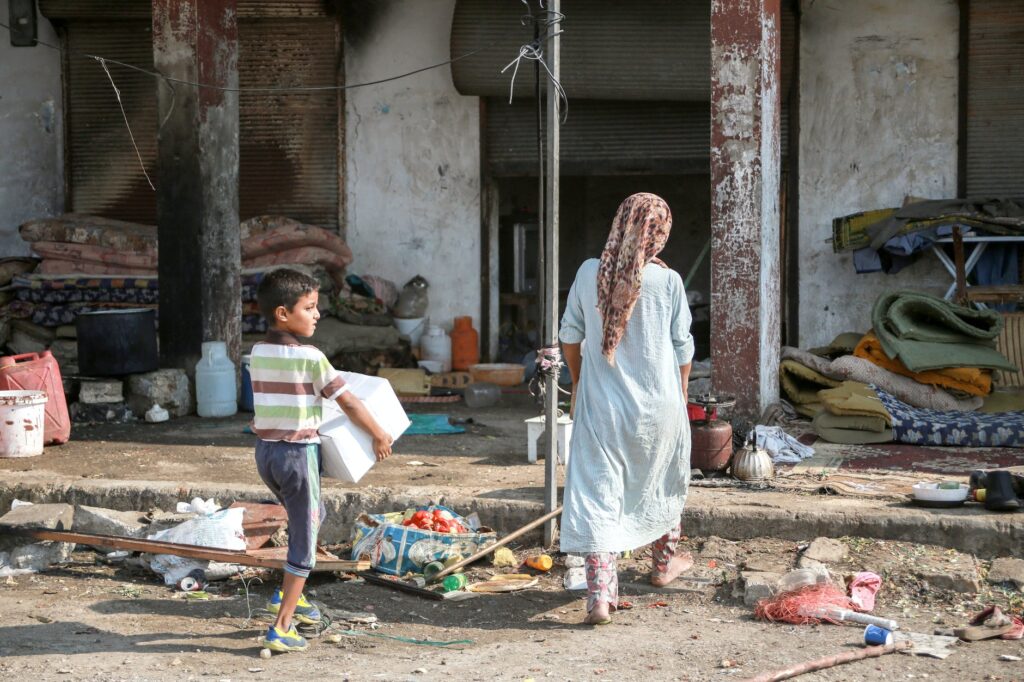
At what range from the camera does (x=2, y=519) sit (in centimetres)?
605

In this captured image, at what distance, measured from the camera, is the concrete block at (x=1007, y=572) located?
17.7 feet

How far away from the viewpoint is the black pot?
929 cm

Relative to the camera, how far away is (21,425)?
309 inches

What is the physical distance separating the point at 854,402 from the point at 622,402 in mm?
3527

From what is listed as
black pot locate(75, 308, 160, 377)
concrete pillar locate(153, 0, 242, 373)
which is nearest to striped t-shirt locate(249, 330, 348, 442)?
black pot locate(75, 308, 160, 377)

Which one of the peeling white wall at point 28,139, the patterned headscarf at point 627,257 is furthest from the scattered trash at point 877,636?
the peeling white wall at point 28,139

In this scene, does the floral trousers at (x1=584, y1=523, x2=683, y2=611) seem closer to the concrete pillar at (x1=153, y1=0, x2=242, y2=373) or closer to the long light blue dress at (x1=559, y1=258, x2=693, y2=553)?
the long light blue dress at (x1=559, y1=258, x2=693, y2=553)

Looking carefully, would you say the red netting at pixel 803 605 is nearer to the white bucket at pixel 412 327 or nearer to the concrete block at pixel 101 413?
the concrete block at pixel 101 413

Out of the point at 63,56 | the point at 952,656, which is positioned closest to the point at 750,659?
the point at 952,656

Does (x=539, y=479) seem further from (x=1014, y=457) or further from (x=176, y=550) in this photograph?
(x=1014, y=457)

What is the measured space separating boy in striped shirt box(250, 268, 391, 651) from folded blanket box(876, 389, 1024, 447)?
4464mm

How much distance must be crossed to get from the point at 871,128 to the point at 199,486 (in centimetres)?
675

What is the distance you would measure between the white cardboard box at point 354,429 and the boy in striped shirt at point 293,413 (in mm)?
34

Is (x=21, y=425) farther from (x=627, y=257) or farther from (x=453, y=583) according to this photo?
(x=627, y=257)
